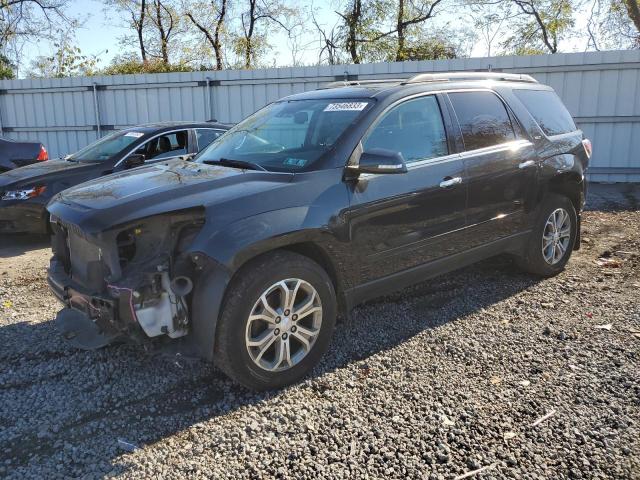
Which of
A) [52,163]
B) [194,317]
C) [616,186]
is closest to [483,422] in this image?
[194,317]

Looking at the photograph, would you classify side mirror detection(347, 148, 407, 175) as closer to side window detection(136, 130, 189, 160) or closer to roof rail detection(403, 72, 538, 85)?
roof rail detection(403, 72, 538, 85)

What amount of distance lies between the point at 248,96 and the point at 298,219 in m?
10.0

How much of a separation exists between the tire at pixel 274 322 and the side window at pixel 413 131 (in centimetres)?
108

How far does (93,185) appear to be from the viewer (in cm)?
386

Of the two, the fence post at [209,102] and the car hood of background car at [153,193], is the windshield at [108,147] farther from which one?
the fence post at [209,102]

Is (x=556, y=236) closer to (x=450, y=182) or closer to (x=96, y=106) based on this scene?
(x=450, y=182)

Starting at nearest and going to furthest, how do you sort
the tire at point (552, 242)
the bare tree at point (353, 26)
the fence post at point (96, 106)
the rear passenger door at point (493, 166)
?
the rear passenger door at point (493, 166), the tire at point (552, 242), the fence post at point (96, 106), the bare tree at point (353, 26)

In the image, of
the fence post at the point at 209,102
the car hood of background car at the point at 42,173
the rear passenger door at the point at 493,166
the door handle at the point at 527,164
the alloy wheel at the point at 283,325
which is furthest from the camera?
the fence post at the point at 209,102

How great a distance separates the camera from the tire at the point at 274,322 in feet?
10.4

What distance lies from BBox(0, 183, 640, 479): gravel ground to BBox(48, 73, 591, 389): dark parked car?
1.22 feet

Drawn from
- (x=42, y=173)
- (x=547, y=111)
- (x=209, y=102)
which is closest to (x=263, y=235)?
(x=547, y=111)

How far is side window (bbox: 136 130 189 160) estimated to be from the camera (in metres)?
7.57

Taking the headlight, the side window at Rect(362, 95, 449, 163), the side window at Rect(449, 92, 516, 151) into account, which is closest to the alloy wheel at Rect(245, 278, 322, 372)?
the side window at Rect(362, 95, 449, 163)

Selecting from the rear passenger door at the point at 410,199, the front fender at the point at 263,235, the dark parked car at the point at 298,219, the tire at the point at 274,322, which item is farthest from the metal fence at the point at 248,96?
the tire at the point at 274,322
